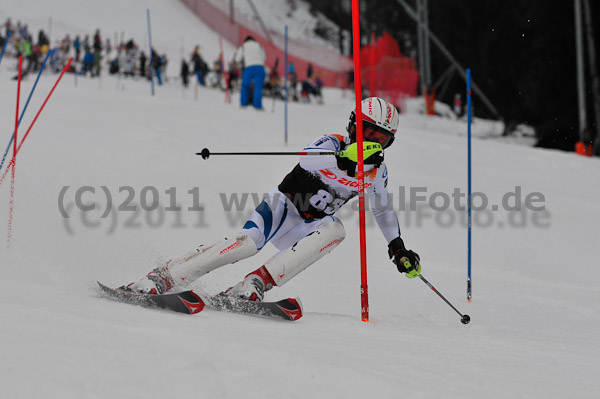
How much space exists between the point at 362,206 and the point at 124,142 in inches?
249

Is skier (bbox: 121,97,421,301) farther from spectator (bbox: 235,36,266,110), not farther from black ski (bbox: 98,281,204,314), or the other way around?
spectator (bbox: 235,36,266,110)

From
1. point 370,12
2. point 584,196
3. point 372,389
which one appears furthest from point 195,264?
point 370,12

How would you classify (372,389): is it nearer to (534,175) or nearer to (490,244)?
(490,244)

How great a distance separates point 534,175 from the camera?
36.8ft

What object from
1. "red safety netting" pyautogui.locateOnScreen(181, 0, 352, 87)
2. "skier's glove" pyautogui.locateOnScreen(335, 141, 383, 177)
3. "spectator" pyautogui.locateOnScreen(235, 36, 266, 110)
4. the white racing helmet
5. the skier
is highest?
"red safety netting" pyautogui.locateOnScreen(181, 0, 352, 87)

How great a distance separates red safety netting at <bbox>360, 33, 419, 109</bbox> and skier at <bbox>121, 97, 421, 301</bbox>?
57.1ft

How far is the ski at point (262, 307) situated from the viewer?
11.8ft

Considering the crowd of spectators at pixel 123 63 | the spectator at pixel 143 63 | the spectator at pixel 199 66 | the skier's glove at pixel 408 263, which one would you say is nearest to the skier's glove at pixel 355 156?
the skier's glove at pixel 408 263

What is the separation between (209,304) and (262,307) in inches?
14.2

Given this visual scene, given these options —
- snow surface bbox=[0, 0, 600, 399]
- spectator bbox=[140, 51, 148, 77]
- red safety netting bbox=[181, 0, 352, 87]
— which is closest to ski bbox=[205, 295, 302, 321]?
snow surface bbox=[0, 0, 600, 399]

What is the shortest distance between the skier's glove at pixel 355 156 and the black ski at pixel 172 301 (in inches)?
52.5

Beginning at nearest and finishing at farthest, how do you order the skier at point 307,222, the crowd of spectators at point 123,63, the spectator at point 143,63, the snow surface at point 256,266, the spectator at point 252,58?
the snow surface at point 256,266 → the skier at point 307,222 → the spectator at point 252,58 → the crowd of spectators at point 123,63 → the spectator at point 143,63

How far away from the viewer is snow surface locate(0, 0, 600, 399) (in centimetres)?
228

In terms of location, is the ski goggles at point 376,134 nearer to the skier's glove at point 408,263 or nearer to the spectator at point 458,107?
the skier's glove at point 408,263
